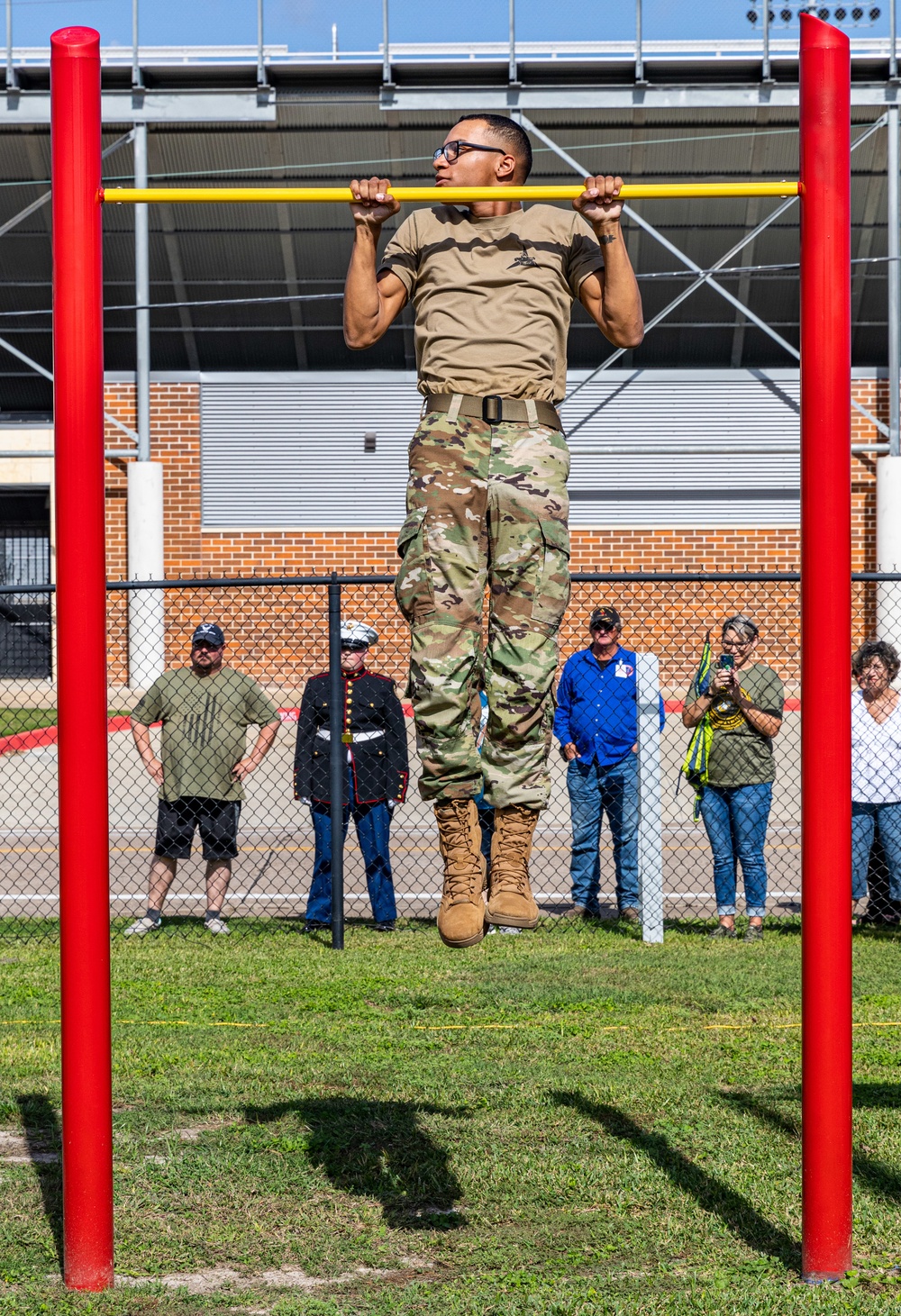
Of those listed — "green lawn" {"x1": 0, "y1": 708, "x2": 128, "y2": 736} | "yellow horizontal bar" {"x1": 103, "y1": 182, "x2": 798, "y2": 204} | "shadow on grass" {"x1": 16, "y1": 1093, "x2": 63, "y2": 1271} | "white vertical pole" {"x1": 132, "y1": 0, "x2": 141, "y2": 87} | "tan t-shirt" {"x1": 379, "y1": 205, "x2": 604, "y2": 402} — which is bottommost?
"shadow on grass" {"x1": 16, "y1": 1093, "x2": 63, "y2": 1271}

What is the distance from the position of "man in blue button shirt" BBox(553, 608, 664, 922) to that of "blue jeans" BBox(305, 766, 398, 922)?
1149 millimetres

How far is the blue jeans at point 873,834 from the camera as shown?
8.73 metres

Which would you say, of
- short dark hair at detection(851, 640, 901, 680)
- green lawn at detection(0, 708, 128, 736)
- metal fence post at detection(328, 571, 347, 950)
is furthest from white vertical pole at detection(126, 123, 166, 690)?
short dark hair at detection(851, 640, 901, 680)

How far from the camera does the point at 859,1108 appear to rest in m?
5.43

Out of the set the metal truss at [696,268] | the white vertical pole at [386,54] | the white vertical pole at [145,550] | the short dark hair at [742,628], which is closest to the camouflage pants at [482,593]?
the short dark hair at [742,628]

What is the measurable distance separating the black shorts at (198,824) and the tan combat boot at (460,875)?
4.77 meters

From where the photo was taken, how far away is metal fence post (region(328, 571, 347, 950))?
8.38 metres

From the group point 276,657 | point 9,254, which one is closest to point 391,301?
point 276,657

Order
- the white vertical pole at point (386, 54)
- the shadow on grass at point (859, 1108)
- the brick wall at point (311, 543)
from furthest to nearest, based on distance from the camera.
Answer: the brick wall at point (311, 543) < the white vertical pole at point (386, 54) < the shadow on grass at point (859, 1108)

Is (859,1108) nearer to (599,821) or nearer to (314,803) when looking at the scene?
(599,821)

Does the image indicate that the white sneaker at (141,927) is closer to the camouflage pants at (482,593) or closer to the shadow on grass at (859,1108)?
the shadow on grass at (859,1108)

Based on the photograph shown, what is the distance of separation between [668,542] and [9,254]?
35.9 feet

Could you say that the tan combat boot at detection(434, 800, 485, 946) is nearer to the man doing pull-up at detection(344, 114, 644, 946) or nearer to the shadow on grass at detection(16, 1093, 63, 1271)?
the man doing pull-up at detection(344, 114, 644, 946)

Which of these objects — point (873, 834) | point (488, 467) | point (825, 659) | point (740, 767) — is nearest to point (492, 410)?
point (488, 467)
